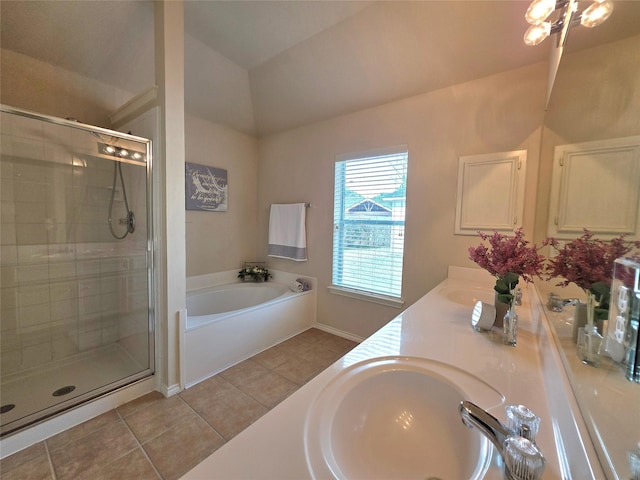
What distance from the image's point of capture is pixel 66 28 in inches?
70.1

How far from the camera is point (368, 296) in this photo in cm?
252

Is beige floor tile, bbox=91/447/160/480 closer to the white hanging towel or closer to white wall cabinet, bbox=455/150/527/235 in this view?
the white hanging towel

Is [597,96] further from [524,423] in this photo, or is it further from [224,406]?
[224,406]

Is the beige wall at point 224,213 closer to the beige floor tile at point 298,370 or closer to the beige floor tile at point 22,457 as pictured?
the beige floor tile at point 298,370

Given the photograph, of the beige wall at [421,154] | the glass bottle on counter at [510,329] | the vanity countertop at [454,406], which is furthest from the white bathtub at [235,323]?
the glass bottle on counter at [510,329]

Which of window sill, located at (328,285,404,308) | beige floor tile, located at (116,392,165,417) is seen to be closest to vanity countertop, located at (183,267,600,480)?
window sill, located at (328,285,404,308)

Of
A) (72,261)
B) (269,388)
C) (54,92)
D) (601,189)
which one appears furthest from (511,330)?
(54,92)

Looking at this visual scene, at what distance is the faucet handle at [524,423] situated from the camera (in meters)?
0.48

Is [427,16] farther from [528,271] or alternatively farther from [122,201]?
[122,201]

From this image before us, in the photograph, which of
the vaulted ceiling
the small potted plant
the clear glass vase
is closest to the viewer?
the clear glass vase

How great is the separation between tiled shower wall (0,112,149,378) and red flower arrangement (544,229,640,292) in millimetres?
2473

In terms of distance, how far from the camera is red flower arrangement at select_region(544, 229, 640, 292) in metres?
0.58

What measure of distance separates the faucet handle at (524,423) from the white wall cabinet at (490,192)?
173cm

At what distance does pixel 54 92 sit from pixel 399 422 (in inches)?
128
